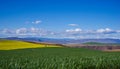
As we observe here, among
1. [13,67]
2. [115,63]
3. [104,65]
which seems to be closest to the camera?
[13,67]

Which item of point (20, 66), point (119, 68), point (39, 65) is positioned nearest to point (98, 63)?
point (119, 68)

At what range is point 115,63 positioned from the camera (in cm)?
1745

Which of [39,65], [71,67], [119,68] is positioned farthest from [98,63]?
[39,65]

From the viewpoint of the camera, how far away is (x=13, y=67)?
1191 cm

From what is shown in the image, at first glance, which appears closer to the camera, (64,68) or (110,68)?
(64,68)

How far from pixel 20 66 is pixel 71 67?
2.79 m

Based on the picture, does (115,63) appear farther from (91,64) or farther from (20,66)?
(20,66)

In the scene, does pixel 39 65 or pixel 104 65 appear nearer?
pixel 39 65

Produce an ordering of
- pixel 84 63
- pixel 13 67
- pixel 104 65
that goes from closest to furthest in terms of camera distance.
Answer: pixel 13 67, pixel 84 63, pixel 104 65

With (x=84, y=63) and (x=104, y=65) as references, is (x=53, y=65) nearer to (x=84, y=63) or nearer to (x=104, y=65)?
(x=84, y=63)

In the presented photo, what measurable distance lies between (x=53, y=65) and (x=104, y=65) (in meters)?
4.77

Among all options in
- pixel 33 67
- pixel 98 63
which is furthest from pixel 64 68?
pixel 98 63

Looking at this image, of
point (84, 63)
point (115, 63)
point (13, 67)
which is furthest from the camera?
point (115, 63)

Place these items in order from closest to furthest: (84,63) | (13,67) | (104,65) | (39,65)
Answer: (13,67)
(39,65)
(84,63)
(104,65)
